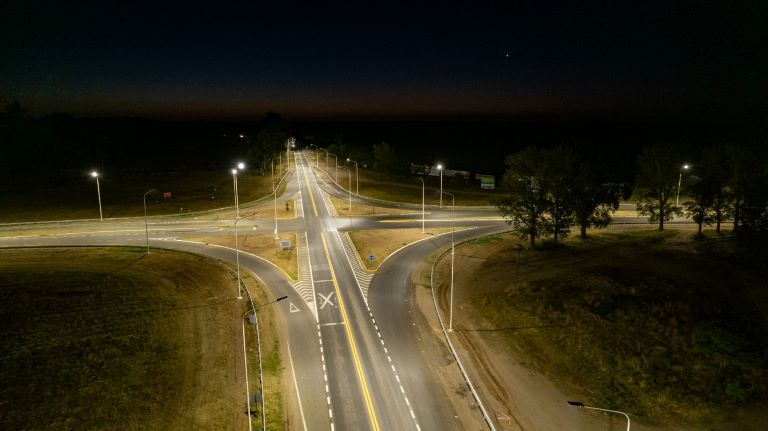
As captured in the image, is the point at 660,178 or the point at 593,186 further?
the point at 660,178

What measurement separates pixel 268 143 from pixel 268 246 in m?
80.9

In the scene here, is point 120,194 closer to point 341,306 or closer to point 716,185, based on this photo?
point 341,306

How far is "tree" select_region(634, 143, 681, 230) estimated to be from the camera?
216 ft

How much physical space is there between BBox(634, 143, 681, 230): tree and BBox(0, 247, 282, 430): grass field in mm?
60058

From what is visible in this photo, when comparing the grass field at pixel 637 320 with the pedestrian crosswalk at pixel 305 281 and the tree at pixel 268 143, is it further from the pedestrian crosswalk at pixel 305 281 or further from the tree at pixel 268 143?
the tree at pixel 268 143

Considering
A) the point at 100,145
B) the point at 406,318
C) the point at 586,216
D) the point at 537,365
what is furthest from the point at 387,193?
the point at 100,145

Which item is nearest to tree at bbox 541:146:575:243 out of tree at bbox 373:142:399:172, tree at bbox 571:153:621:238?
tree at bbox 571:153:621:238

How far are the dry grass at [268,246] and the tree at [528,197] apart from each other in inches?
1180

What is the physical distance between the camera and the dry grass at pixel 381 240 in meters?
59.0

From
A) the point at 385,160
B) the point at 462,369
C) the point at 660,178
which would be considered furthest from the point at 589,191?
the point at 385,160

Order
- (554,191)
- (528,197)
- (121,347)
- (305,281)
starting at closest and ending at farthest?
1. (121,347)
2. (305,281)
3. (554,191)
4. (528,197)

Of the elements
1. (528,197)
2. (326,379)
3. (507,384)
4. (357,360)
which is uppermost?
(528,197)

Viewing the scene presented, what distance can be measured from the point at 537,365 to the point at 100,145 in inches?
7849

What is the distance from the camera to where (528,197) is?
199 feet
